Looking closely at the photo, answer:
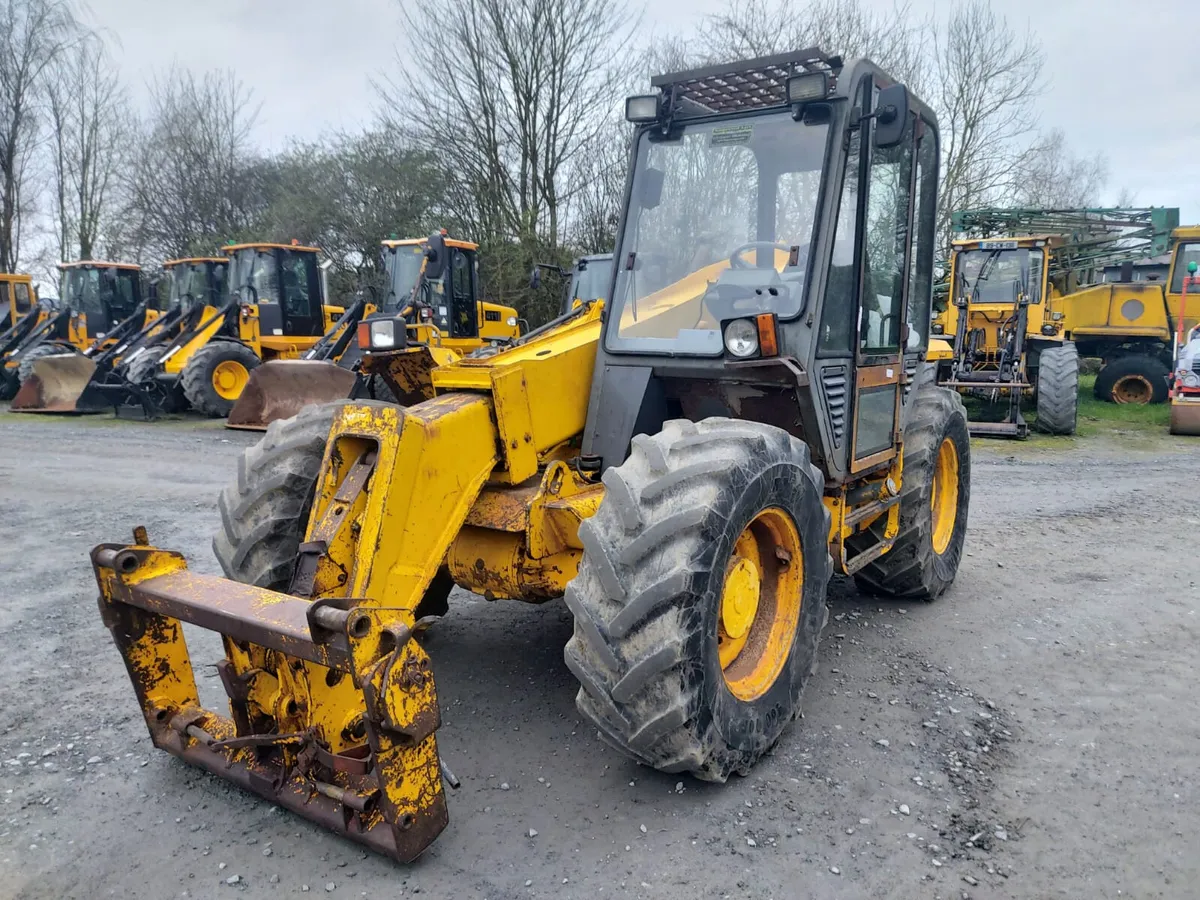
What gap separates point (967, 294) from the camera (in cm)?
1368

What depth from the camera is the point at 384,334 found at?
11.8 feet

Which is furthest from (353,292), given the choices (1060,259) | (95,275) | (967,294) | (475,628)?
(475,628)

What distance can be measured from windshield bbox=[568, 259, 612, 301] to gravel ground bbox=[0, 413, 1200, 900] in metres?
7.04

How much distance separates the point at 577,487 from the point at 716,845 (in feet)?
4.72

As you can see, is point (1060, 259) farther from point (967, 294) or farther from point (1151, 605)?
point (1151, 605)

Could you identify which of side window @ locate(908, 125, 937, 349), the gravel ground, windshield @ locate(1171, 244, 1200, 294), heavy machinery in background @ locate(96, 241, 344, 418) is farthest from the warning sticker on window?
windshield @ locate(1171, 244, 1200, 294)

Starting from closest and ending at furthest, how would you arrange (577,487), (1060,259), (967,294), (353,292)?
1. (577,487)
2. (967,294)
3. (1060,259)
4. (353,292)

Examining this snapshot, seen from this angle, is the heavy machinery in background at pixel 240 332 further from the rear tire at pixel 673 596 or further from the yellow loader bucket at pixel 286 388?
the rear tire at pixel 673 596

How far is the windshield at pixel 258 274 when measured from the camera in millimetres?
15383

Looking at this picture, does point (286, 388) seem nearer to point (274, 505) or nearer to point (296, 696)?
point (274, 505)

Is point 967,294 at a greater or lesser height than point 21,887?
greater

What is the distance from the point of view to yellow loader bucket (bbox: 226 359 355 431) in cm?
1223

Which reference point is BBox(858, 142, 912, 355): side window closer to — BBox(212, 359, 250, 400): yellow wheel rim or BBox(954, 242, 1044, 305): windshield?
BBox(954, 242, 1044, 305): windshield

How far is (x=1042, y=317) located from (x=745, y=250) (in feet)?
37.8
